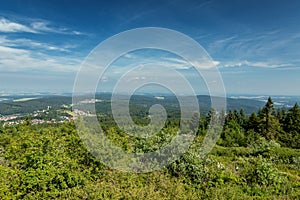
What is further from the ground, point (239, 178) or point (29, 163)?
point (29, 163)

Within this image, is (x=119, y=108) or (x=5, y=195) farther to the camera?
(x=119, y=108)

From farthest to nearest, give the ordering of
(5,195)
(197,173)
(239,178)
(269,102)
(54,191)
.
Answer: (269,102)
(239,178)
(197,173)
(54,191)
(5,195)

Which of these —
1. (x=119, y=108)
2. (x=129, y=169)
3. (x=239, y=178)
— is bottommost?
(x=239, y=178)

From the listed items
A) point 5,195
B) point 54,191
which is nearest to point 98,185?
point 54,191

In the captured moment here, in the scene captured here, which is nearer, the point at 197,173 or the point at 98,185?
the point at 98,185

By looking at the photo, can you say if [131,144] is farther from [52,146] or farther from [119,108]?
[52,146]

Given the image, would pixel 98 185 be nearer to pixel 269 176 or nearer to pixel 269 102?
pixel 269 176

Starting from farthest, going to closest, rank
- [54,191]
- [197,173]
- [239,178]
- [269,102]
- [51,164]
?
[269,102] < [239,178] < [197,173] < [51,164] < [54,191]

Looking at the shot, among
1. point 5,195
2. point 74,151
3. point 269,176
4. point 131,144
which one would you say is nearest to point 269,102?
point 269,176

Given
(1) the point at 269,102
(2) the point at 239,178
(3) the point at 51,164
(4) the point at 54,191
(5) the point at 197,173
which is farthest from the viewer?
(1) the point at 269,102
